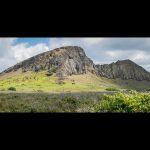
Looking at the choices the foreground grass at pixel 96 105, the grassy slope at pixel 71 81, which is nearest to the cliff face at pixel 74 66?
the grassy slope at pixel 71 81

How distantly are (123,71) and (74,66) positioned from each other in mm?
12640

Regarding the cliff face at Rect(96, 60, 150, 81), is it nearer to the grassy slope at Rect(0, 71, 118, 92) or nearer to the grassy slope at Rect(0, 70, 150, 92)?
the grassy slope at Rect(0, 70, 150, 92)

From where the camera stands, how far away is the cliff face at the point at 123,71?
9597 centimetres

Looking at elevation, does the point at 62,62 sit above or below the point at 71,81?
above

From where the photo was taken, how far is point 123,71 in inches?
3937

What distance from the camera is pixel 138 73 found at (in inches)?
3907

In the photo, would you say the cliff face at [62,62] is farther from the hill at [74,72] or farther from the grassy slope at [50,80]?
the grassy slope at [50,80]

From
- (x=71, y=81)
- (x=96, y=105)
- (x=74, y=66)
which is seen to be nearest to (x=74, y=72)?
(x=74, y=66)

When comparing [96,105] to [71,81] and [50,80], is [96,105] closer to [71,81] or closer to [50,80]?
[50,80]

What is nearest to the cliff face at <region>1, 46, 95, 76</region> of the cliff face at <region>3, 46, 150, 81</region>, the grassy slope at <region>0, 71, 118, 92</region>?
the cliff face at <region>3, 46, 150, 81</region>
